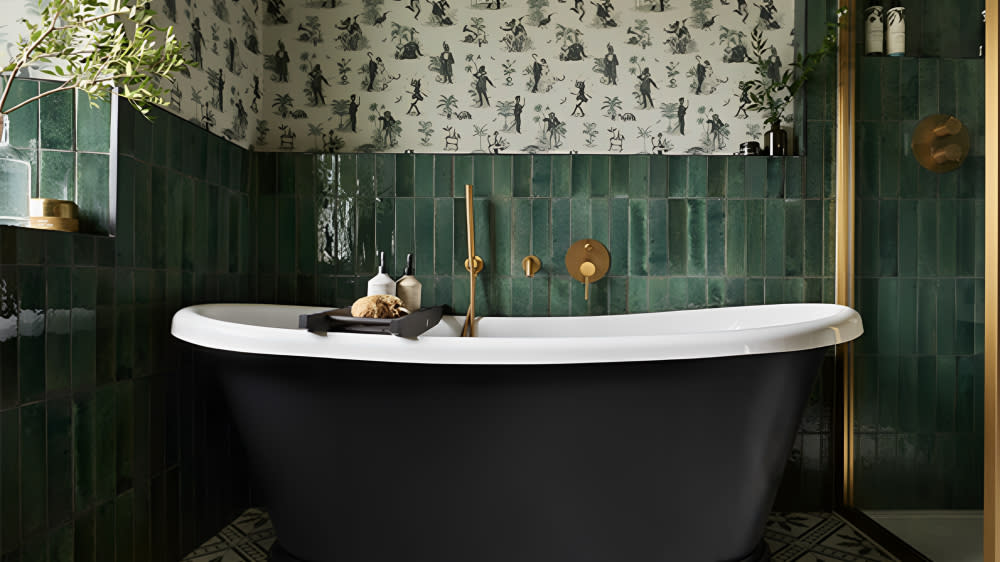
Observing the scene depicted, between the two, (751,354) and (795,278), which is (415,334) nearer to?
(751,354)

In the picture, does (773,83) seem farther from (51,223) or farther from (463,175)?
(51,223)

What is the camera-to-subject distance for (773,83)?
2.34 m

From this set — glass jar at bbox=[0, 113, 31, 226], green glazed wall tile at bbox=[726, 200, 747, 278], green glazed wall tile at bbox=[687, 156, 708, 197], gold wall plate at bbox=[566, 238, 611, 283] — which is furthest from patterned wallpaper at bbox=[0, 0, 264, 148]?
green glazed wall tile at bbox=[726, 200, 747, 278]

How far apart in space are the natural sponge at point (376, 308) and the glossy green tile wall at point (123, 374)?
548 mm

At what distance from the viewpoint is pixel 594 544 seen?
147 centimetres

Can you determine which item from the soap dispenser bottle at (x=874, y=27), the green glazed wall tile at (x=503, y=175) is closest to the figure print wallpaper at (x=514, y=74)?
the green glazed wall tile at (x=503, y=175)

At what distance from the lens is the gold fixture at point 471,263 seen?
84.9 inches

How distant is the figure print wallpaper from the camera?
7.83 feet

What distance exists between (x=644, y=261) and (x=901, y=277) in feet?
2.68

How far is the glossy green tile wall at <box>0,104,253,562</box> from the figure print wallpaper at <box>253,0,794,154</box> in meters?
0.50

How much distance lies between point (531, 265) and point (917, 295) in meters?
1.21

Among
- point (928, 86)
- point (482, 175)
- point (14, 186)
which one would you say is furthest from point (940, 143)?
point (14, 186)

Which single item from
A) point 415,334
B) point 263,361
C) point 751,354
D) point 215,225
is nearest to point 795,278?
point 751,354

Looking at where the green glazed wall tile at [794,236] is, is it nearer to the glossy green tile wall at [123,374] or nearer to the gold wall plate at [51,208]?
the glossy green tile wall at [123,374]
